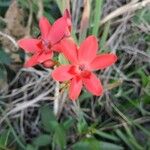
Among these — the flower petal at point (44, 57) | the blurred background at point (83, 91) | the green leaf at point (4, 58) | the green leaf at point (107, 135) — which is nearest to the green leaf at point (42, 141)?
the blurred background at point (83, 91)

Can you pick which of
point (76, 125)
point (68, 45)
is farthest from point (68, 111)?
point (68, 45)

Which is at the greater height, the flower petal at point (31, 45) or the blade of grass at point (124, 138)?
the flower petal at point (31, 45)

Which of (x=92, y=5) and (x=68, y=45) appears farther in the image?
(x=92, y=5)

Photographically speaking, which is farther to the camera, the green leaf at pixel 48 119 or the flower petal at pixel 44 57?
the green leaf at pixel 48 119

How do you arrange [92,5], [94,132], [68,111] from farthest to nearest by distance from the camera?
[92,5]
[68,111]
[94,132]

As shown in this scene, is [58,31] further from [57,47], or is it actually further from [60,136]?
[60,136]

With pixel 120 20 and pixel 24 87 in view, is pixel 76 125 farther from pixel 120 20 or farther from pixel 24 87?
pixel 120 20

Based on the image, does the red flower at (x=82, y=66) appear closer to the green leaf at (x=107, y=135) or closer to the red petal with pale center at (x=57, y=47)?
the red petal with pale center at (x=57, y=47)
